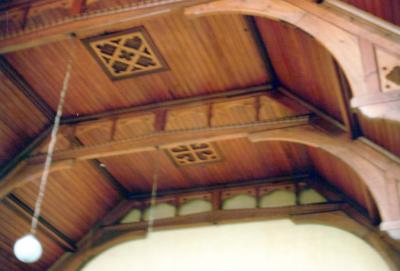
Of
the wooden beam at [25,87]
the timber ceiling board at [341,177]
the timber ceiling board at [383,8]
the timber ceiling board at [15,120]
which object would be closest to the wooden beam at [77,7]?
the wooden beam at [25,87]

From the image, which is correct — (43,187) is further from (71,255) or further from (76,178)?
(71,255)

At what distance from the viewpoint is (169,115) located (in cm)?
812

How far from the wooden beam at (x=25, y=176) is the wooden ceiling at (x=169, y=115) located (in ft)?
0.44

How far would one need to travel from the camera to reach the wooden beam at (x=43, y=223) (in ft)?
29.2

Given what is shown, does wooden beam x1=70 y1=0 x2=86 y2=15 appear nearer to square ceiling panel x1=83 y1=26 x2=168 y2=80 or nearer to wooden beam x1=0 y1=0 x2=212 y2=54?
wooden beam x1=0 y1=0 x2=212 y2=54

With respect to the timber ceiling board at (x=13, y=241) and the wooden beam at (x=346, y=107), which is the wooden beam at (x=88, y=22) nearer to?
the wooden beam at (x=346, y=107)

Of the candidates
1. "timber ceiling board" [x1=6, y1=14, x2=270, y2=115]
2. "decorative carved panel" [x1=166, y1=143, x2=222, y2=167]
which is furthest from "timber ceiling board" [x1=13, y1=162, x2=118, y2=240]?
"decorative carved panel" [x1=166, y1=143, x2=222, y2=167]

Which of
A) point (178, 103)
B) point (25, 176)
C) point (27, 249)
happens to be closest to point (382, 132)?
point (178, 103)

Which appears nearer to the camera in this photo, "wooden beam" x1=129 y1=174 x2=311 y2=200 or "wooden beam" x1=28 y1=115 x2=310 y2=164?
"wooden beam" x1=28 y1=115 x2=310 y2=164

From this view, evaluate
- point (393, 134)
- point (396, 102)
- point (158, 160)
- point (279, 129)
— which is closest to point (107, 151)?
point (158, 160)

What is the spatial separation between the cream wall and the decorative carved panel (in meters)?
1.14

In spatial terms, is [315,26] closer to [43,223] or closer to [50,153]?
[50,153]

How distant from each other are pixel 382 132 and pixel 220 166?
3.54 metres

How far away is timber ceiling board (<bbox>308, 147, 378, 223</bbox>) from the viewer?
7448mm
